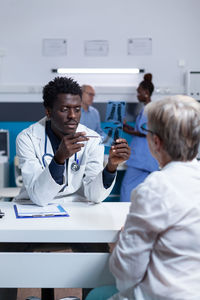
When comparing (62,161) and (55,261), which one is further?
(62,161)

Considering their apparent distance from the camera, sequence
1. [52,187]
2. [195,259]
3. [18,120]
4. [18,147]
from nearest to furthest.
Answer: [195,259]
[52,187]
[18,147]
[18,120]

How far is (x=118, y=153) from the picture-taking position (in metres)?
1.71

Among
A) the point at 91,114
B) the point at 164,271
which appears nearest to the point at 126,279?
the point at 164,271

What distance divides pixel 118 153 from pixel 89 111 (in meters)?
2.70

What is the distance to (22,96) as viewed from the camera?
471 centimetres

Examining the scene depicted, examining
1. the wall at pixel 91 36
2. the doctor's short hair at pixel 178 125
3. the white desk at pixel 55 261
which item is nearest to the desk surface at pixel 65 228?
the white desk at pixel 55 261

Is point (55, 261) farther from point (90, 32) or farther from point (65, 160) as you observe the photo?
point (90, 32)

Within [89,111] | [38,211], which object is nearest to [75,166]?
[38,211]

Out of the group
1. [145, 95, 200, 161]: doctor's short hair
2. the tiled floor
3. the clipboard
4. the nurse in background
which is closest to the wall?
the nurse in background

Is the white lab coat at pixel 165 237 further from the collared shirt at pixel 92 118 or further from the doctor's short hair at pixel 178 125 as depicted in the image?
the collared shirt at pixel 92 118

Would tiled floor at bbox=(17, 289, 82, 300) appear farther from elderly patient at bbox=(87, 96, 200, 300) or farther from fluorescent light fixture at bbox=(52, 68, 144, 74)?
fluorescent light fixture at bbox=(52, 68, 144, 74)

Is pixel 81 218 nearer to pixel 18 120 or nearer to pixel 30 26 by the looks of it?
pixel 18 120

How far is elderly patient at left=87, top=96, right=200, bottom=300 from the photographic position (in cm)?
101

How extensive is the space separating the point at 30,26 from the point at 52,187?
3.45m
